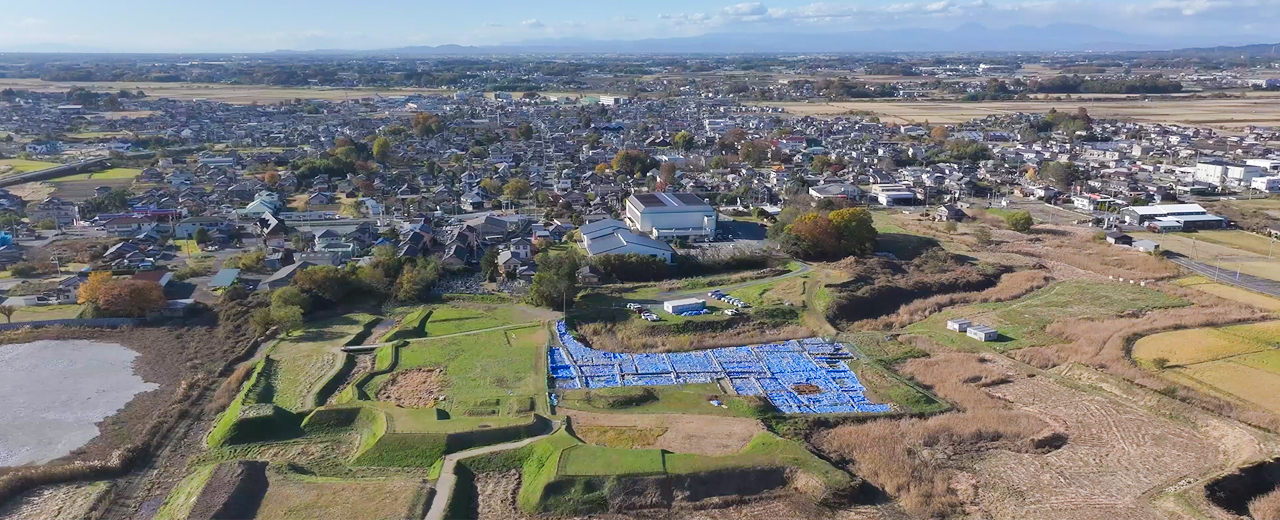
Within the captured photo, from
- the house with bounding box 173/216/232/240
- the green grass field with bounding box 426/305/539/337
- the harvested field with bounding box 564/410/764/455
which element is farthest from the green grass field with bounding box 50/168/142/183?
the harvested field with bounding box 564/410/764/455

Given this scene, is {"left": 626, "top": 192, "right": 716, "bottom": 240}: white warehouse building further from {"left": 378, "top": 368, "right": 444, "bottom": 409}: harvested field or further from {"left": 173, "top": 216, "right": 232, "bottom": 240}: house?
{"left": 173, "top": 216, "right": 232, "bottom": 240}: house

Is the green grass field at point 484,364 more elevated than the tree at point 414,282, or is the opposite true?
the tree at point 414,282

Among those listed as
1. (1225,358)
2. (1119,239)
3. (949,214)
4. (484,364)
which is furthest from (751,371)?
(949,214)

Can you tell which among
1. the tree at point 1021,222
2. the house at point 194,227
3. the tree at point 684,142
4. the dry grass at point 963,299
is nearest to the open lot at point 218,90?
the tree at point 684,142

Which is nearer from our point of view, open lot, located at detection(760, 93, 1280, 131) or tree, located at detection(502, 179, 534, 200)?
tree, located at detection(502, 179, 534, 200)

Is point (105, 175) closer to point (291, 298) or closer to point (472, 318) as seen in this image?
point (291, 298)

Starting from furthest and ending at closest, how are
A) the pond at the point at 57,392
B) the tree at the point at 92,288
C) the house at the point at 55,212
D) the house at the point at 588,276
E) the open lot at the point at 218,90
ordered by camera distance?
the open lot at the point at 218,90 < the house at the point at 55,212 < the house at the point at 588,276 < the tree at the point at 92,288 < the pond at the point at 57,392

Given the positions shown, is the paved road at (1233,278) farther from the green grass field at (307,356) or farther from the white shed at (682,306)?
the green grass field at (307,356)
